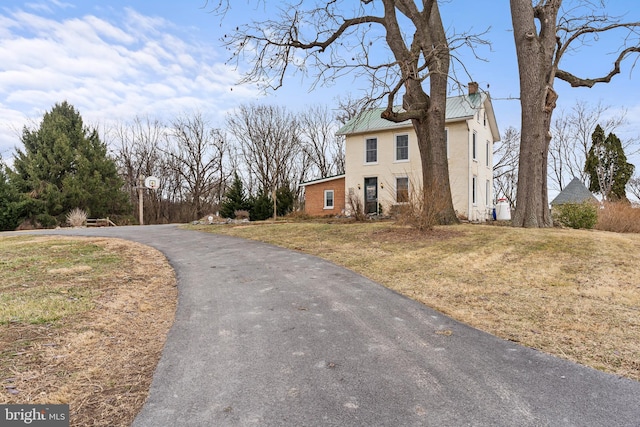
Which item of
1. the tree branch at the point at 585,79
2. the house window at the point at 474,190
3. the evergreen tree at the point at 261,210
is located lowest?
the evergreen tree at the point at 261,210

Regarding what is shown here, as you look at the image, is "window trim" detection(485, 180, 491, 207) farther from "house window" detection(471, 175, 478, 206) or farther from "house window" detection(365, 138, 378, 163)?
"house window" detection(365, 138, 378, 163)

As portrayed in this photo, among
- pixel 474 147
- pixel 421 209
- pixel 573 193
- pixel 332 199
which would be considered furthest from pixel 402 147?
pixel 573 193

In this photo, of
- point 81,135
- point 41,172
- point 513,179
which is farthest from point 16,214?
point 513,179

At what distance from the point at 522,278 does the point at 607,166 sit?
3132 centimetres

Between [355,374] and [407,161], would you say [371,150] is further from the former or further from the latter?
[355,374]

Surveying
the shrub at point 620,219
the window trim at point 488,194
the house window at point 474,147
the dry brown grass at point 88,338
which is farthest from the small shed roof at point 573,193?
the dry brown grass at point 88,338

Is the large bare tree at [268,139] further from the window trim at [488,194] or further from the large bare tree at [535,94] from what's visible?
the large bare tree at [535,94]

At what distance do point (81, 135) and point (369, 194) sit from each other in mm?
23793

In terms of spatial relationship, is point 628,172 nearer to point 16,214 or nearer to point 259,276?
point 259,276

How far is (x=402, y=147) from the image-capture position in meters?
19.9

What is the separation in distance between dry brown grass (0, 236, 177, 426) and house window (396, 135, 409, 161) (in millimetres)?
15609

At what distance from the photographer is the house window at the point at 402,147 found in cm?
1978

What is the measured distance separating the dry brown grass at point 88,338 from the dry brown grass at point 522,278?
3.45m

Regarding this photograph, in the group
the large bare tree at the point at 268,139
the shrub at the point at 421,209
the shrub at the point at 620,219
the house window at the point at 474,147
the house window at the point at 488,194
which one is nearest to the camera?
the shrub at the point at 421,209
